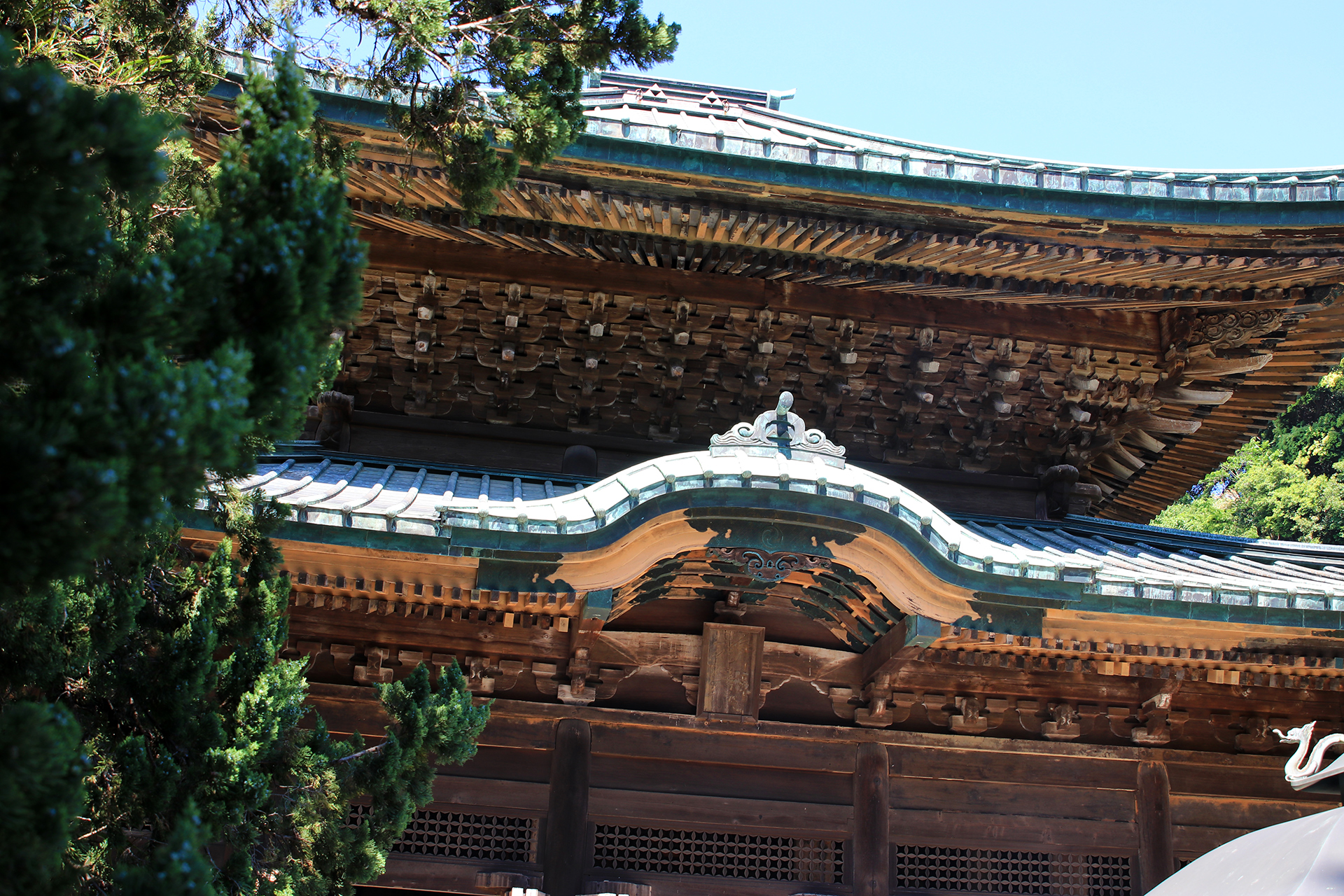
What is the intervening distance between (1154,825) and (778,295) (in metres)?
3.75

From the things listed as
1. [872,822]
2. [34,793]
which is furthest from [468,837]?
[34,793]

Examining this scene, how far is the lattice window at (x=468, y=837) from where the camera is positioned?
5.11m

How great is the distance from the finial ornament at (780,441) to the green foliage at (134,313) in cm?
245

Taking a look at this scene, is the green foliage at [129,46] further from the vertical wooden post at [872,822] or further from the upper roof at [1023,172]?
the vertical wooden post at [872,822]

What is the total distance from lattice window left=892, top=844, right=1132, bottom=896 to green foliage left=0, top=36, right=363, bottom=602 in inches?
176

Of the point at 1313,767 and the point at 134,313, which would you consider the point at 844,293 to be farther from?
the point at 134,313

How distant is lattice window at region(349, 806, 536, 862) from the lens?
5.11 m

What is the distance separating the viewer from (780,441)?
471cm

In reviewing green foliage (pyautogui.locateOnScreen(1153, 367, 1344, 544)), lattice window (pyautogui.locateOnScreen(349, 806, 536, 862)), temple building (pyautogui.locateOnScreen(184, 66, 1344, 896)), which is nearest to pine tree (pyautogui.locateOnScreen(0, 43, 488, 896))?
temple building (pyautogui.locateOnScreen(184, 66, 1344, 896))

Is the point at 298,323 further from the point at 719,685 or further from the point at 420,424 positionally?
the point at 420,424

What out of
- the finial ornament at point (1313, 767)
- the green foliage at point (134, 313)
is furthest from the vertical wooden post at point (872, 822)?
the green foliage at point (134, 313)

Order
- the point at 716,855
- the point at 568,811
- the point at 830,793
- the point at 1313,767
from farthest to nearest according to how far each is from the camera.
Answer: the point at 830,793, the point at 716,855, the point at 568,811, the point at 1313,767

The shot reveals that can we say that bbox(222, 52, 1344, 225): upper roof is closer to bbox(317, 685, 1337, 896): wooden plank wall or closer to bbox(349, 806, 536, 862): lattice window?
bbox(317, 685, 1337, 896): wooden plank wall

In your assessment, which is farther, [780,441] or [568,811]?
[568,811]
